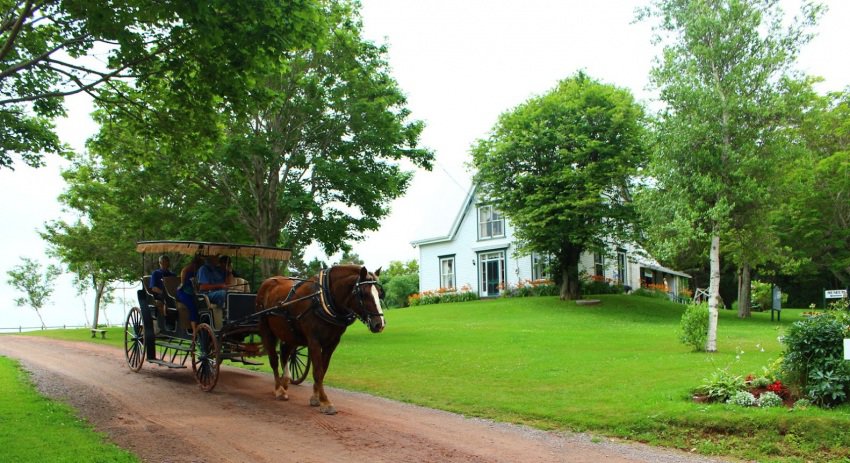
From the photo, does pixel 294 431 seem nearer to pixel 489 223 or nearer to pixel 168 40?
pixel 168 40

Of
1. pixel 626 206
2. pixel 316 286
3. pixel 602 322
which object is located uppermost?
pixel 626 206

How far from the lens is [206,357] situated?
1216 cm

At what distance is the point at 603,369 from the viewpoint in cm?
1445

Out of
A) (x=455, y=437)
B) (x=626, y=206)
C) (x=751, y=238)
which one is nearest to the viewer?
(x=455, y=437)

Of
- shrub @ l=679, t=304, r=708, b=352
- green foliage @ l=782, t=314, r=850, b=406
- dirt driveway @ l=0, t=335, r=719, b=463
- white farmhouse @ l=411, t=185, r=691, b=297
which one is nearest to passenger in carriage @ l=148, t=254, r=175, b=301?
dirt driveway @ l=0, t=335, r=719, b=463

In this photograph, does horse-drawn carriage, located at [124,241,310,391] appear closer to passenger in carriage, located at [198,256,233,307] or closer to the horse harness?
passenger in carriage, located at [198,256,233,307]

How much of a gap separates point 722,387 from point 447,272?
38361 millimetres

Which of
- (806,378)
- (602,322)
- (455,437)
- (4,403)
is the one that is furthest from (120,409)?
(602,322)

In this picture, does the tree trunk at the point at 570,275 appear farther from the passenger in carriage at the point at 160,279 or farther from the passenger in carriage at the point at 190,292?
the passenger in carriage at the point at 190,292

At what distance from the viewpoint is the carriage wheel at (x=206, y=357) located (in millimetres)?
11859

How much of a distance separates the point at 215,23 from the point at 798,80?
16.0m

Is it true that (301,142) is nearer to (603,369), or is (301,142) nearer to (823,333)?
(603,369)

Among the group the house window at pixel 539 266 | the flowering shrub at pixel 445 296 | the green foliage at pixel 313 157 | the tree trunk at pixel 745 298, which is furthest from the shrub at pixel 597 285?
the green foliage at pixel 313 157

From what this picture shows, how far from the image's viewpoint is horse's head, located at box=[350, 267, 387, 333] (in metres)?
9.81
